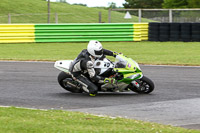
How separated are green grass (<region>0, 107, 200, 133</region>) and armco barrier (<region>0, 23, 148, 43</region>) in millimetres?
16607

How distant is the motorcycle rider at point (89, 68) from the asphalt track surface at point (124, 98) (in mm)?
267

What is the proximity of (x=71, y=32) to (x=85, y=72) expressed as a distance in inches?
569

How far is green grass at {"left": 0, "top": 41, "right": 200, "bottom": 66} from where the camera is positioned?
17.3 m

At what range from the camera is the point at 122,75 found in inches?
389

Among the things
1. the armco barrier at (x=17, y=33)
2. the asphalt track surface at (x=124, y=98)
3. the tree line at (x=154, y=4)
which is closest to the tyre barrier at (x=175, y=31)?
the armco barrier at (x=17, y=33)

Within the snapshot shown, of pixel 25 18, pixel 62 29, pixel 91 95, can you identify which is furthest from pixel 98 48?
pixel 25 18

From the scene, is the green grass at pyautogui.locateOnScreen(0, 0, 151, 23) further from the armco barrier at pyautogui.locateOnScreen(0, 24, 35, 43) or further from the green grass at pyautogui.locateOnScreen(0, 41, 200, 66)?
the green grass at pyautogui.locateOnScreen(0, 41, 200, 66)

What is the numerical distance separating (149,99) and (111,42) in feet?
49.2

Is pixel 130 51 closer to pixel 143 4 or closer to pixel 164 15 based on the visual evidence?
pixel 164 15

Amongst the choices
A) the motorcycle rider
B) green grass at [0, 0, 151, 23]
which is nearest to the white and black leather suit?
the motorcycle rider

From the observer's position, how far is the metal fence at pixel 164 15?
27.0 meters

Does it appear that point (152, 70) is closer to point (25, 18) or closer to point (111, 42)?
→ point (111, 42)

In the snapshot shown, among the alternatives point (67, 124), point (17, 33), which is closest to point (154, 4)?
point (17, 33)

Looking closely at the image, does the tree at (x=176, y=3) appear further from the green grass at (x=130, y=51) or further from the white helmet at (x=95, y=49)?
the white helmet at (x=95, y=49)
